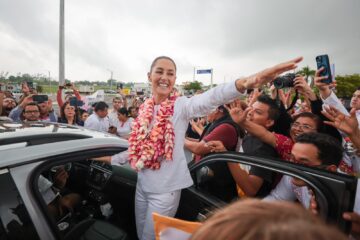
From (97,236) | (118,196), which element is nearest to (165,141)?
(97,236)

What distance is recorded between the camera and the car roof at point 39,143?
53.5 inches

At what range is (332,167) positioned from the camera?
173cm

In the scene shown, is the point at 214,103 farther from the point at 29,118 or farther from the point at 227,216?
the point at 29,118

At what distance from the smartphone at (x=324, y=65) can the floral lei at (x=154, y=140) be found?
147 centimetres

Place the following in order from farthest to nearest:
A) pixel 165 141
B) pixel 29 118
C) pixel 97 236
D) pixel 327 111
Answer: pixel 29 118 → pixel 327 111 → pixel 165 141 → pixel 97 236

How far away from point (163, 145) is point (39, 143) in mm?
823

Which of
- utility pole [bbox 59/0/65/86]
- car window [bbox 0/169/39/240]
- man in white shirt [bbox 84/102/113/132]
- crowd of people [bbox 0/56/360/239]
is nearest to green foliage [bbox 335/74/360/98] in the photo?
utility pole [bbox 59/0/65/86]

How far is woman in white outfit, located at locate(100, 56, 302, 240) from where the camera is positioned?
182cm

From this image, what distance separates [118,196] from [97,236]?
125cm

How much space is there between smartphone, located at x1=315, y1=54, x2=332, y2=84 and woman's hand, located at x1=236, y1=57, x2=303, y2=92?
109cm

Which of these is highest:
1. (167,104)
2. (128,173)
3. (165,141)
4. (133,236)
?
(167,104)

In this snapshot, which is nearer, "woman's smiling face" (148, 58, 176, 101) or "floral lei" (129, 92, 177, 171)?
"floral lei" (129, 92, 177, 171)

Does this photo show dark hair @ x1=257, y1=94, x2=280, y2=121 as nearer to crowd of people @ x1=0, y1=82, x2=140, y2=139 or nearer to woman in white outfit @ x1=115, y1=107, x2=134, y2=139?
crowd of people @ x1=0, y1=82, x2=140, y2=139

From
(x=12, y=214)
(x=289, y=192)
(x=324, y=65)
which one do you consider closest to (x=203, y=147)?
(x=289, y=192)
